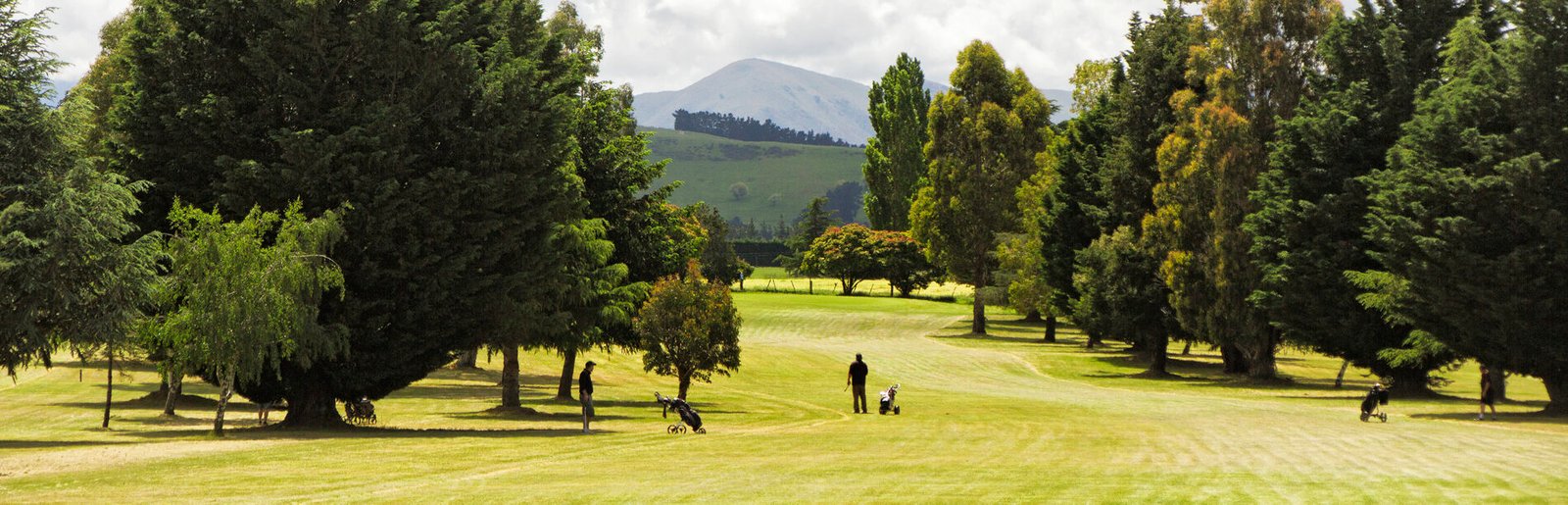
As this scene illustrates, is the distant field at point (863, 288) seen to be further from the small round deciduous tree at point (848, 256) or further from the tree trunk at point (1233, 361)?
the tree trunk at point (1233, 361)

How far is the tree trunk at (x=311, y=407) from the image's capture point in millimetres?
31203

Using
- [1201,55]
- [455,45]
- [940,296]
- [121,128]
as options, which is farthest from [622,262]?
[940,296]

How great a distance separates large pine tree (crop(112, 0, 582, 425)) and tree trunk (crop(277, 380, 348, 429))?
0.15ft

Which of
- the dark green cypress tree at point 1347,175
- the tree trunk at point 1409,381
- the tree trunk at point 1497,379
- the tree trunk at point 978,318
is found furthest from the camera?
the tree trunk at point 978,318

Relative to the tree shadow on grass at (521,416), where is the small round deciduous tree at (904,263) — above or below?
above

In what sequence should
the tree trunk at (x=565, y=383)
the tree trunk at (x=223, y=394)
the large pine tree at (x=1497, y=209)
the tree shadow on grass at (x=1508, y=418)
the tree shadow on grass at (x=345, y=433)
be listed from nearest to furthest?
the tree trunk at (x=223, y=394)
the tree shadow on grass at (x=345, y=433)
the large pine tree at (x=1497, y=209)
the tree shadow on grass at (x=1508, y=418)
the tree trunk at (x=565, y=383)

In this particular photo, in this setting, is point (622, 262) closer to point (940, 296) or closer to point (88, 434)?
point (88, 434)

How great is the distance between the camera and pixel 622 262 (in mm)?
43688

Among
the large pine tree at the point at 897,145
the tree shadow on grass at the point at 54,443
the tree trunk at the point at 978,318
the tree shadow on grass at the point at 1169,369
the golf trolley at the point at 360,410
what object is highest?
the large pine tree at the point at 897,145

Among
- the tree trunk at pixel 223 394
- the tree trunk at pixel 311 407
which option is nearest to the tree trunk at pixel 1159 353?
the tree trunk at pixel 311 407

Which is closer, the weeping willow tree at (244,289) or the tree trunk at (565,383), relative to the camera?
the weeping willow tree at (244,289)

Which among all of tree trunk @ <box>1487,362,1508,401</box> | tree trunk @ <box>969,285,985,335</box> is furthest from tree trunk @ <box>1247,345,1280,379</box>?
tree trunk @ <box>969,285,985,335</box>

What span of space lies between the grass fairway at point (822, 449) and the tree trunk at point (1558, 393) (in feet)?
6.95

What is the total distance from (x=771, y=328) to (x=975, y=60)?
21261 millimetres
